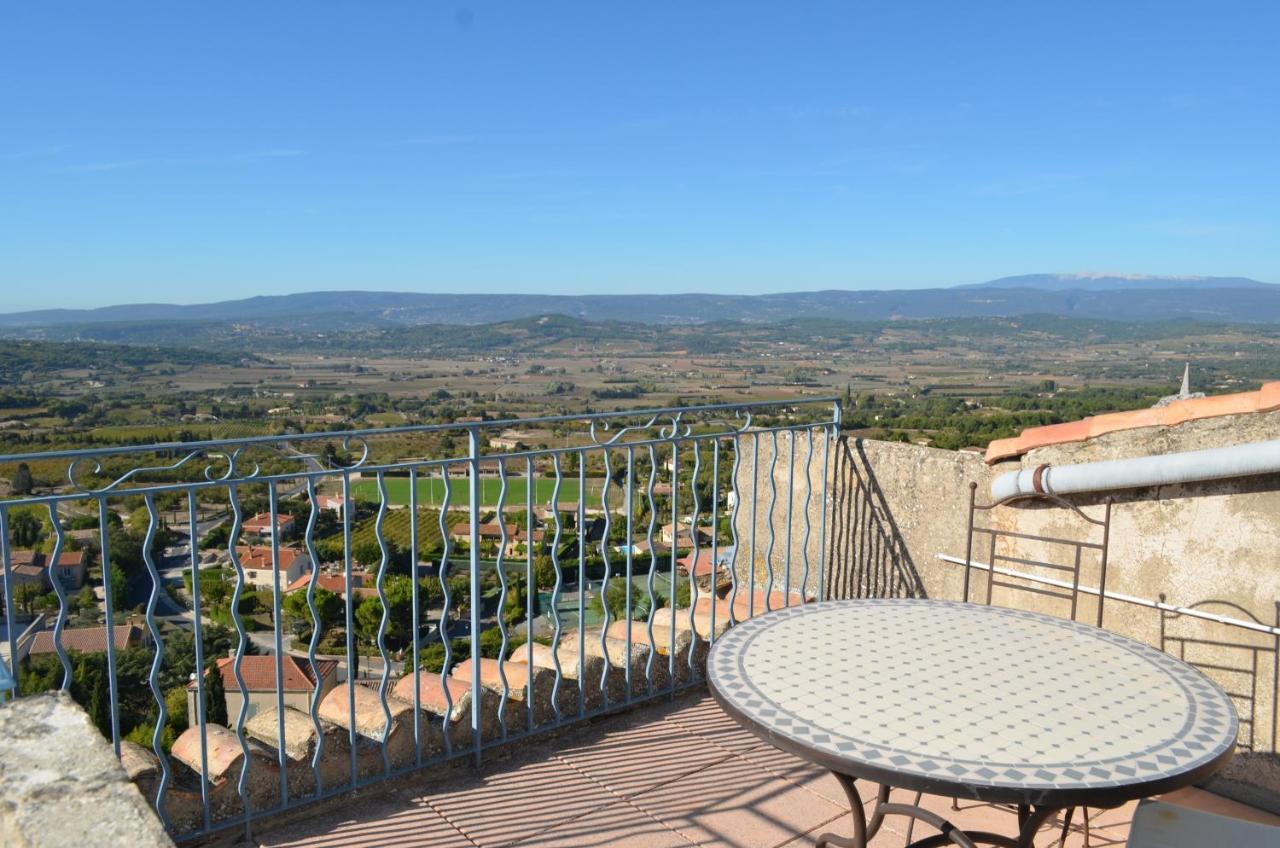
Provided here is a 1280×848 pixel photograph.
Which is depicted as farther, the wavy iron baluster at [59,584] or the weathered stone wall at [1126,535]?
the weathered stone wall at [1126,535]

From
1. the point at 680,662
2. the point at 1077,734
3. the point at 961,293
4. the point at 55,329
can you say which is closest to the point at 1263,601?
the point at 1077,734

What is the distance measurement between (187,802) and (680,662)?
6.53ft

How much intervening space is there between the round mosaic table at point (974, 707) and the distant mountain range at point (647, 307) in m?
107

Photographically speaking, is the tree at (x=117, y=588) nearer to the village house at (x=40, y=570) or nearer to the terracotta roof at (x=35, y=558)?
the village house at (x=40, y=570)

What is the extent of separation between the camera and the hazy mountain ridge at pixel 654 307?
112762mm

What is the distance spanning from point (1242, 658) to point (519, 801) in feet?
8.19

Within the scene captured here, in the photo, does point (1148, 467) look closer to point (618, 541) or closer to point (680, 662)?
point (680, 662)

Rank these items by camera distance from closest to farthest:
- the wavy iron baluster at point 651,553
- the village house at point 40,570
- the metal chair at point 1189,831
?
the metal chair at point 1189,831 < the village house at point 40,570 < the wavy iron baluster at point 651,553

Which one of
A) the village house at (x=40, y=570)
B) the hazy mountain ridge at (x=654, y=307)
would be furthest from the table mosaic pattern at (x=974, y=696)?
the hazy mountain ridge at (x=654, y=307)

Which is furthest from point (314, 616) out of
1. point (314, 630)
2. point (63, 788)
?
point (63, 788)

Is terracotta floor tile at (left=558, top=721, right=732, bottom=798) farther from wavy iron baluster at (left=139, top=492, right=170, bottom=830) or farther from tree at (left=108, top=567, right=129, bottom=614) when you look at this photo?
tree at (left=108, top=567, right=129, bottom=614)

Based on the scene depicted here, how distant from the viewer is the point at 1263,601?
302cm

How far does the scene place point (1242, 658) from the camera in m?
3.07

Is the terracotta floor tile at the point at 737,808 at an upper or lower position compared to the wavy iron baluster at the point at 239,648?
lower
